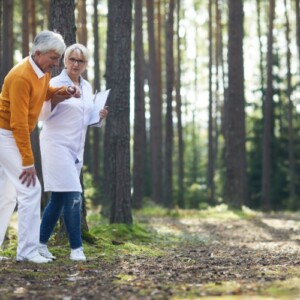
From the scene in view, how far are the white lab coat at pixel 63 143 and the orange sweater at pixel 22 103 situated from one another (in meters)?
0.35

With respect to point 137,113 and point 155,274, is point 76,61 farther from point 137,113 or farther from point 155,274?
point 137,113

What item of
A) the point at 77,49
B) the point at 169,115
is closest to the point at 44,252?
the point at 77,49

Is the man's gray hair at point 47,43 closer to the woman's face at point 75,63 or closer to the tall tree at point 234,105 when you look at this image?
the woman's face at point 75,63

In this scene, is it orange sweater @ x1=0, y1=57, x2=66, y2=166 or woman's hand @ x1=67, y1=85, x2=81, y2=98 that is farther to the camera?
woman's hand @ x1=67, y1=85, x2=81, y2=98

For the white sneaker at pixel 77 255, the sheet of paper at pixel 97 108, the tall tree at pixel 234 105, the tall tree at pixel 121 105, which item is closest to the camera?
the white sneaker at pixel 77 255


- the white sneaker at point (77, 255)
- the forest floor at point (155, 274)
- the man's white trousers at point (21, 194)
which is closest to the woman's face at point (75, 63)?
the man's white trousers at point (21, 194)

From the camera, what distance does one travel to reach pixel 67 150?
250 inches

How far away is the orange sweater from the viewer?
574 cm

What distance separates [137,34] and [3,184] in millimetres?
14474

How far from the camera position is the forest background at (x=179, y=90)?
10562 mm

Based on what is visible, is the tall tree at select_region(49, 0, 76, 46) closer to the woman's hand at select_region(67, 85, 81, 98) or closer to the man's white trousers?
the woman's hand at select_region(67, 85, 81, 98)

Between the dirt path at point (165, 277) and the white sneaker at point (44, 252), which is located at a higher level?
the white sneaker at point (44, 252)

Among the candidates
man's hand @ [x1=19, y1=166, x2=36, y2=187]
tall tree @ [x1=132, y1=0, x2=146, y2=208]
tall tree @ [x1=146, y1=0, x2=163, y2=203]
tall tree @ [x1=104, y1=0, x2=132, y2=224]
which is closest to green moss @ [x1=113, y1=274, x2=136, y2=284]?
man's hand @ [x1=19, y1=166, x2=36, y2=187]

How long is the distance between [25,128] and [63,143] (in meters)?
0.65
